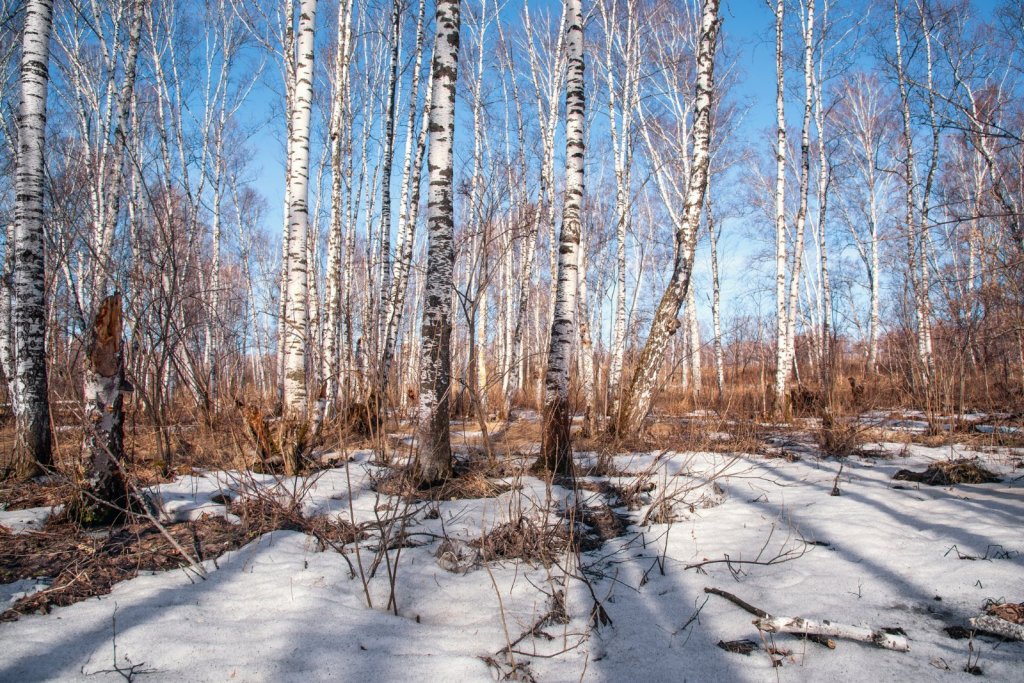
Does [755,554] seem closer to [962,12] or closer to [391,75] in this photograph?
[391,75]

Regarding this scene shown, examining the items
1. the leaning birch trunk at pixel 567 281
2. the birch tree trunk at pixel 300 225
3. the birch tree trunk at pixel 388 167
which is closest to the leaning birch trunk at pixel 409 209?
the birch tree trunk at pixel 388 167

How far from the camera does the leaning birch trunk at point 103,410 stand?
2820 mm

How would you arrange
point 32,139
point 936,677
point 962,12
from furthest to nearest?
point 962,12 < point 32,139 < point 936,677

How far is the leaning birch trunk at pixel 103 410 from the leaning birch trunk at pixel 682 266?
4526 mm

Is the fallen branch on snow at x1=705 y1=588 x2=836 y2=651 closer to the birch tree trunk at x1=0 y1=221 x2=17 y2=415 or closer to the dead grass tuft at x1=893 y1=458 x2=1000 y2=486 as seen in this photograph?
the dead grass tuft at x1=893 y1=458 x2=1000 y2=486

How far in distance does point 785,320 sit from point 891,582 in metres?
7.92

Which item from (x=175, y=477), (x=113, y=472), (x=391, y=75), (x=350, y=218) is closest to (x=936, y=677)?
(x=113, y=472)

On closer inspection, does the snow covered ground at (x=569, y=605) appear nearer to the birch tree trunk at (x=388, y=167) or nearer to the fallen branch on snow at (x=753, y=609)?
the fallen branch on snow at (x=753, y=609)

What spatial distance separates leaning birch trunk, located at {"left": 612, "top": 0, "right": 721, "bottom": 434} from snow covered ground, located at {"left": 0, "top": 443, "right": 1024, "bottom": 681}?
8.33 ft

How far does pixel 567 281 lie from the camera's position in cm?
461

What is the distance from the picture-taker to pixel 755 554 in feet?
8.88

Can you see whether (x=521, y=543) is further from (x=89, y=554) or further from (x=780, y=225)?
(x=780, y=225)

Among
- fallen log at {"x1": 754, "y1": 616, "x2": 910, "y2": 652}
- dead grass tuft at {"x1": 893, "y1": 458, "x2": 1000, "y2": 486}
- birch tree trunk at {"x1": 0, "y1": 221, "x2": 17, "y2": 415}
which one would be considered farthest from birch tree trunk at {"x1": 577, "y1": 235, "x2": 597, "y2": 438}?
birch tree trunk at {"x1": 0, "y1": 221, "x2": 17, "y2": 415}

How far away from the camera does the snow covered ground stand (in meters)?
1.68
